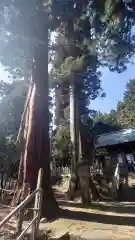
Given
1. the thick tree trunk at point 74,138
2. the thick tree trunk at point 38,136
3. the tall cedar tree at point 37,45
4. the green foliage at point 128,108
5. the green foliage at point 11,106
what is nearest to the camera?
the thick tree trunk at point 38,136

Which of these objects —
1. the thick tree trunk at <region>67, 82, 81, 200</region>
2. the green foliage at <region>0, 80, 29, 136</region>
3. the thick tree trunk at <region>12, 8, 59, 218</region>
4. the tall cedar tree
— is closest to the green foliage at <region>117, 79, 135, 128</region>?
the green foliage at <region>0, 80, 29, 136</region>

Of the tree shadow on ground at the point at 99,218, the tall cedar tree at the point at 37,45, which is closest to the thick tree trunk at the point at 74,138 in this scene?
the tree shadow on ground at the point at 99,218

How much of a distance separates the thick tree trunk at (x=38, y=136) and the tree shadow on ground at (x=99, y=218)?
414 millimetres

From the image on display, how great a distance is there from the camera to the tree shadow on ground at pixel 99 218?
6188mm

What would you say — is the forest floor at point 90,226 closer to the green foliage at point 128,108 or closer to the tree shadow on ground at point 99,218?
the tree shadow on ground at point 99,218

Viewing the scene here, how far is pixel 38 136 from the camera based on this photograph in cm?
746

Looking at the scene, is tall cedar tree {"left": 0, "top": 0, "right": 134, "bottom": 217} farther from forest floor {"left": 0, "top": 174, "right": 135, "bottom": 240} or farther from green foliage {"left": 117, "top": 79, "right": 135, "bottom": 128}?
green foliage {"left": 117, "top": 79, "right": 135, "bottom": 128}

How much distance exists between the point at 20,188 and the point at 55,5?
513 centimetres

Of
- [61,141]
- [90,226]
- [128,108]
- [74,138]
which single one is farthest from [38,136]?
[128,108]

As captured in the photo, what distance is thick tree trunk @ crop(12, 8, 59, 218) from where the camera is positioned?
7066 millimetres

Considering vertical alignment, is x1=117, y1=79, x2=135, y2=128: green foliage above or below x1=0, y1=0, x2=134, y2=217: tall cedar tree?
above

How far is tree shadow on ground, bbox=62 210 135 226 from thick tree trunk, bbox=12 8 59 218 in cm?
41

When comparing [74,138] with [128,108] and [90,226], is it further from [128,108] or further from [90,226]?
[128,108]

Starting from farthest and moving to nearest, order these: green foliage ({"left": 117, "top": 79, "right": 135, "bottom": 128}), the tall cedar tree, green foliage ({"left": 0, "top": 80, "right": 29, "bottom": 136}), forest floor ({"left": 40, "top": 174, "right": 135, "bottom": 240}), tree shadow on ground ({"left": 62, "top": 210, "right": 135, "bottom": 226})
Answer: green foliage ({"left": 117, "top": 79, "right": 135, "bottom": 128})
green foliage ({"left": 0, "top": 80, "right": 29, "bottom": 136})
the tall cedar tree
tree shadow on ground ({"left": 62, "top": 210, "right": 135, "bottom": 226})
forest floor ({"left": 40, "top": 174, "right": 135, "bottom": 240})
